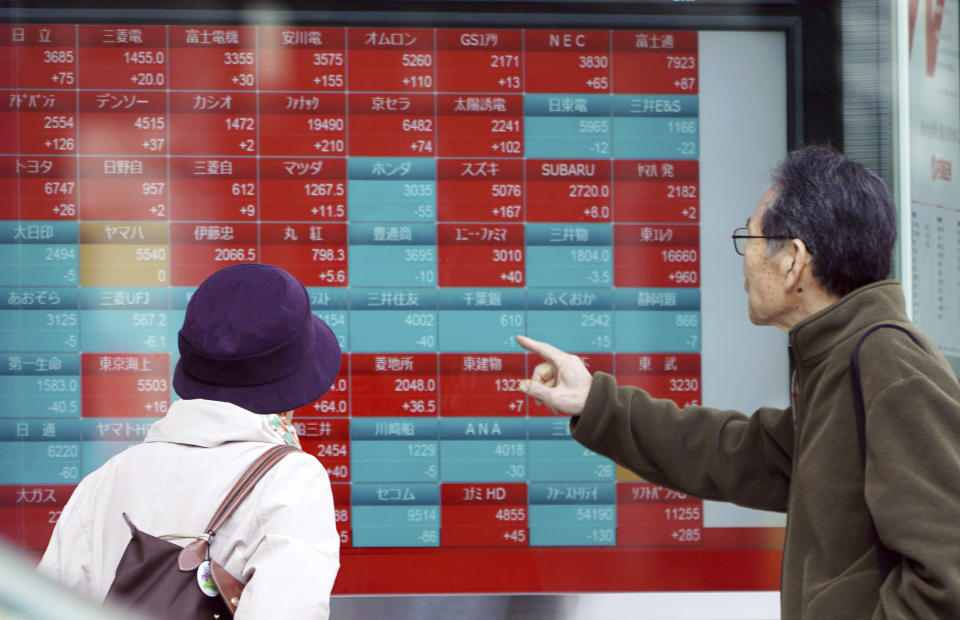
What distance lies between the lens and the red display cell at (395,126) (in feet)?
9.45

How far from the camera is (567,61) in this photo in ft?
9.57

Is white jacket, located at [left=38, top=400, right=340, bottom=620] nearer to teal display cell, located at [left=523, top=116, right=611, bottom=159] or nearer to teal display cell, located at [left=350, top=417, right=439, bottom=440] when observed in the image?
teal display cell, located at [left=350, top=417, right=439, bottom=440]

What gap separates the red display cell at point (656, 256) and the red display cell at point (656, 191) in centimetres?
4

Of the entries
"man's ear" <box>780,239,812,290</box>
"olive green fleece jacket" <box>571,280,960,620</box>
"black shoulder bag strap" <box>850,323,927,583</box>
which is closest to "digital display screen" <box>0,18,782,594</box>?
"olive green fleece jacket" <box>571,280,960,620</box>

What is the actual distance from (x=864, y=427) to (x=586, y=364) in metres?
1.32

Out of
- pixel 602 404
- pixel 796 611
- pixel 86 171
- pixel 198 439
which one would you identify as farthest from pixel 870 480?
pixel 86 171

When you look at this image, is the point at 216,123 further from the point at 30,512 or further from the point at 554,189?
the point at 30,512

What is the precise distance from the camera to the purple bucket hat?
158cm

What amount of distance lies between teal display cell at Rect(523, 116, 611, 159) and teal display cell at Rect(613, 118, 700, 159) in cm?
5

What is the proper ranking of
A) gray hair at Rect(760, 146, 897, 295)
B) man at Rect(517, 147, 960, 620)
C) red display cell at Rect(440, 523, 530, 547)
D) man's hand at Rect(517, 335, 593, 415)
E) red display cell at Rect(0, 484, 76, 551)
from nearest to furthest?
man at Rect(517, 147, 960, 620), gray hair at Rect(760, 146, 897, 295), man's hand at Rect(517, 335, 593, 415), red display cell at Rect(0, 484, 76, 551), red display cell at Rect(440, 523, 530, 547)

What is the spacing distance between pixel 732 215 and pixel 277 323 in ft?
5.87

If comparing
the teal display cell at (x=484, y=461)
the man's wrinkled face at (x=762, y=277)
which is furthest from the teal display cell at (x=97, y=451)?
the man's wrinkled face at (x=762, y=277)

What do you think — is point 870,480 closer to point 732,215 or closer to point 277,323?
point 277,323

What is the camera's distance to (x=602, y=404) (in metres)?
2.26
